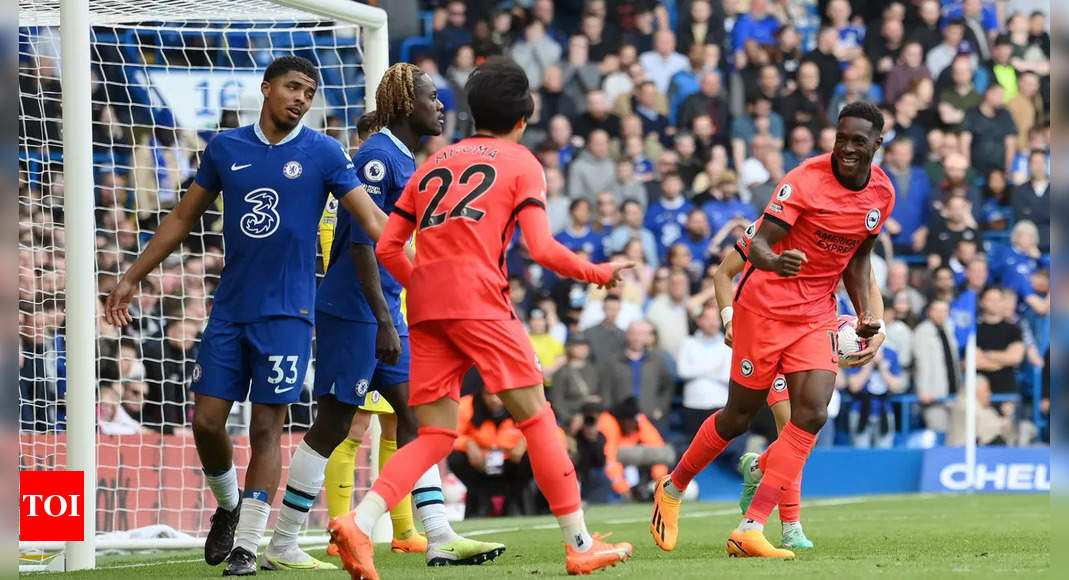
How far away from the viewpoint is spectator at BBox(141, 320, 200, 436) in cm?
1028

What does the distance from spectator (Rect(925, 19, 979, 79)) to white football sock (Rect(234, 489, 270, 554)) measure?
45.8 ft

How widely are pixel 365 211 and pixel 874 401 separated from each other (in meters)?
10.3

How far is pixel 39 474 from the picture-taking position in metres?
7.22

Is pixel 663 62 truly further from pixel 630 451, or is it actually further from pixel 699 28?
pixel 630 451

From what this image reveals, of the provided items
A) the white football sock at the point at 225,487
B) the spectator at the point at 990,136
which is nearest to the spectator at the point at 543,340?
the spectator at the point at 990,136

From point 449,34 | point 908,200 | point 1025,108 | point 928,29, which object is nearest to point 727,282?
point 908,200

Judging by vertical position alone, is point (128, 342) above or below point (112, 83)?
below

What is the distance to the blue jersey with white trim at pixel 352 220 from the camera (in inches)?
271

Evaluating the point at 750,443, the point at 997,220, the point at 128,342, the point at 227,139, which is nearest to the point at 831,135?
the point at 997,220

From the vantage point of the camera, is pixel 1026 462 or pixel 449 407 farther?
pixel 1026 462

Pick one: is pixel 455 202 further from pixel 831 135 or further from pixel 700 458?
pixel 831 135

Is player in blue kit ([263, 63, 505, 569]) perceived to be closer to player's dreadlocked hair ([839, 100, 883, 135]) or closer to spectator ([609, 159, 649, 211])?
player's dreadlocked hair ([839, 100, 883, 135])

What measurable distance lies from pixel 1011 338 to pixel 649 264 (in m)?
4.03

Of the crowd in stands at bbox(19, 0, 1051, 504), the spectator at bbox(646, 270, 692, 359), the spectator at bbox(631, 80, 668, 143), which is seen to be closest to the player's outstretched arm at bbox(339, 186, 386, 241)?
the crowd in stands at bbox(19, 0, 1051, 504)
